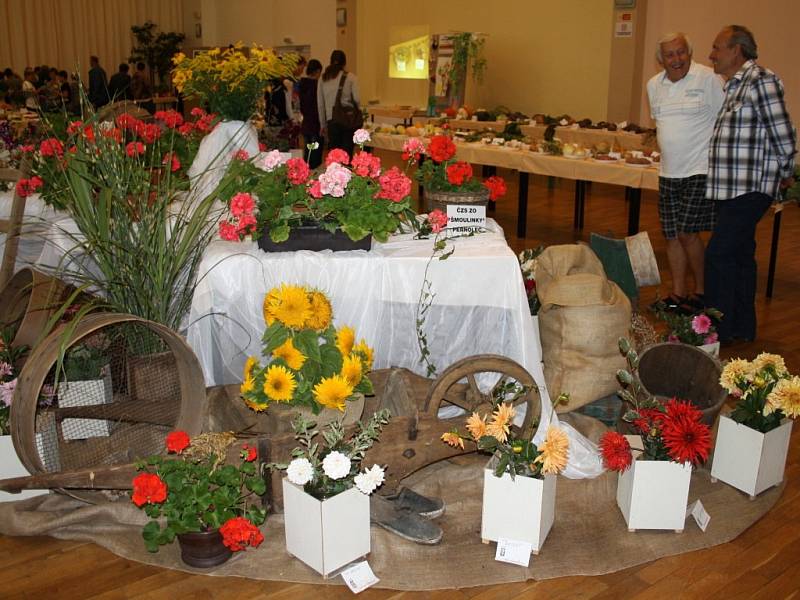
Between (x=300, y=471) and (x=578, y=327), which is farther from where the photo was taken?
(x=578, y=327)

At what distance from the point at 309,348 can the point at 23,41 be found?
1635 centimetres

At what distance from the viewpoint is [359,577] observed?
219 cm

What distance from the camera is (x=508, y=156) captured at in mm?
6516

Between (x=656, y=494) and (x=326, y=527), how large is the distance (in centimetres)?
97

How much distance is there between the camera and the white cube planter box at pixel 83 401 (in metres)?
2.66

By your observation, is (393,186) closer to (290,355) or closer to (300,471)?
(290,355)

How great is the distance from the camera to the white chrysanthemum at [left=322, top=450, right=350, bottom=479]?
2.07 meters

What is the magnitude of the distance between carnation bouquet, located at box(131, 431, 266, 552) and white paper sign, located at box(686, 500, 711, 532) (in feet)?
4.19

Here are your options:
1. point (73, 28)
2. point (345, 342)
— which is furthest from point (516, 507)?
point (73, 28)

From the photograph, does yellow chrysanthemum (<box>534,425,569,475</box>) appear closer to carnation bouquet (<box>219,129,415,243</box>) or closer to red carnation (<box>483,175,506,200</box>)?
carnation bouquet (<box>219,129,415,243</box>)

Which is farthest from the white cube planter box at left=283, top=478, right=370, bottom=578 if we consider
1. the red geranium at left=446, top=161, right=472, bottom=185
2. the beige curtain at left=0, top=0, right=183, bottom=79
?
the beige curtain at left=0, top=0, right=183, bottom=79

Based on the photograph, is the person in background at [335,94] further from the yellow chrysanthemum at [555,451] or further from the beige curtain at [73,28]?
the beige curtain at [73,28]

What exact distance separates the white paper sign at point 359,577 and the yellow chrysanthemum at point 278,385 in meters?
0.49

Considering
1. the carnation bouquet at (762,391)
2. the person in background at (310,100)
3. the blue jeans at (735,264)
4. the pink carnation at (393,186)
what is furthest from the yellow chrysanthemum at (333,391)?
the person in background at (310,100)
